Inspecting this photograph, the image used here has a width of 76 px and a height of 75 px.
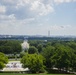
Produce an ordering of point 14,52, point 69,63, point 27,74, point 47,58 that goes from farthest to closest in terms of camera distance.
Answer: point 14,52, point 47,58, point 69,63, point 27,74

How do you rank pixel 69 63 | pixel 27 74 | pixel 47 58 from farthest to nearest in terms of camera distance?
pixel 47 58, pixel 69 63, pixel 27 74

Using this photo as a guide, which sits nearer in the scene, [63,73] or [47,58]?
[63,73]

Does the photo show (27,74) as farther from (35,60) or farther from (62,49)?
(62,49)

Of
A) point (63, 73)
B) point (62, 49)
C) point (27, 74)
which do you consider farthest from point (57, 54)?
point (27, 74)

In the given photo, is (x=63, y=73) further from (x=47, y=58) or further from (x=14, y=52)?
(x=14, y=52)

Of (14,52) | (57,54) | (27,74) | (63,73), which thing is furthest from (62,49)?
(14,52)

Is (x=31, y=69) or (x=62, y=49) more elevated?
(x=62, y=49)

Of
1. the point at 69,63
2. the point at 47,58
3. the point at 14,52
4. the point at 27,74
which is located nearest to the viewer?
the point at 27,74

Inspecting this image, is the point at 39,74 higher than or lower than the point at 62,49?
lower

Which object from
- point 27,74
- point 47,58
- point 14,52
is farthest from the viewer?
point 14,52
